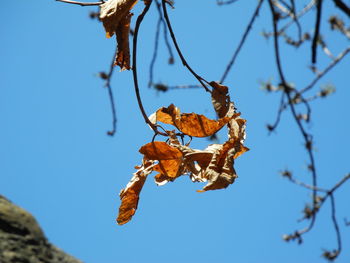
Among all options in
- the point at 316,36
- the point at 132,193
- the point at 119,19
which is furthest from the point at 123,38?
the point at 316,36

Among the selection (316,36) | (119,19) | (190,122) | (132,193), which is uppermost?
(316,36)

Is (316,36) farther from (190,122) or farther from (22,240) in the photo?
(22,240)

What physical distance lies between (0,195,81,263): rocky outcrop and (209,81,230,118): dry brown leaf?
1.72 meters

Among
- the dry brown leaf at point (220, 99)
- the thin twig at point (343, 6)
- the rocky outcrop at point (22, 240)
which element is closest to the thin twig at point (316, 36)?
the thin twig at point (343, 6)

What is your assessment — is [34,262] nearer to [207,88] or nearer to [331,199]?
[331,199]

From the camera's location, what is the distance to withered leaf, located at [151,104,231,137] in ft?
2.76

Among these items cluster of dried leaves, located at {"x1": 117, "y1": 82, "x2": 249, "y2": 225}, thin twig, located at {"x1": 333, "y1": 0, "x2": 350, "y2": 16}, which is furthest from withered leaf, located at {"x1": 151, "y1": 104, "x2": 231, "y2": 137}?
thin twig, located at {"x1": 333, "y1": 0, "x2": 350, "y2": 16}

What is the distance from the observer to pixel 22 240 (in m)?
2.40

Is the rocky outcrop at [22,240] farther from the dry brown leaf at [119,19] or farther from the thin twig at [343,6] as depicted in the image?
the thin twig at [343,6]

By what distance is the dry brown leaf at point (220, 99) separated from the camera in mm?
865

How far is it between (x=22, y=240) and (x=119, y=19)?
1984 mm

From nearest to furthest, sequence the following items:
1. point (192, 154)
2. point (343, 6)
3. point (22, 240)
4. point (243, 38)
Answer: point (192, 154) < point (343, 6) < point (243, 38) < point (22, 240)

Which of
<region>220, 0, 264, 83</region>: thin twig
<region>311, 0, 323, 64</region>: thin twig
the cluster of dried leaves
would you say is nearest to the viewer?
the cluster of dried leaves

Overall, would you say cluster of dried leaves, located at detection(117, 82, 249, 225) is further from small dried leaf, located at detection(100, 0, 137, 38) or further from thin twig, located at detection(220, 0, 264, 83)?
thin twig, located at detection(220, 0, 264, 83)
